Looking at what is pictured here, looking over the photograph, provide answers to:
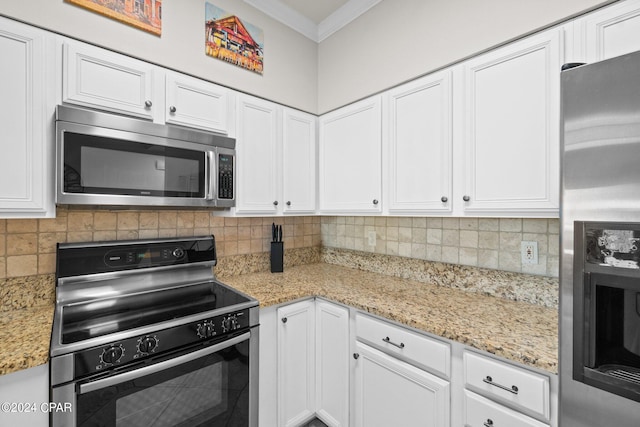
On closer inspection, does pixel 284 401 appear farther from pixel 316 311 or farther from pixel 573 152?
pixel 573 152

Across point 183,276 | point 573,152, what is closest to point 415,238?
point 573,152

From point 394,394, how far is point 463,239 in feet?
3.10

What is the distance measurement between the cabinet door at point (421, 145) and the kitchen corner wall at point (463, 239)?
0.35m

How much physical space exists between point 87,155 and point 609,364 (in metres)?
1.97

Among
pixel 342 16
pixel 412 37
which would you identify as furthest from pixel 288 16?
pixel 412 37

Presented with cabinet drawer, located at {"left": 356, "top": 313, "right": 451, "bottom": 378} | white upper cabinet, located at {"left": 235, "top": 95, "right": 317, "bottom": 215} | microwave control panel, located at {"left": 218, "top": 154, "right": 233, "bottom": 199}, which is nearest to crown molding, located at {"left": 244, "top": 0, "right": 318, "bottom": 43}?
white upper cabinet, located at {"left": 235, "top": 95, "right": 317, "bottom": 215}

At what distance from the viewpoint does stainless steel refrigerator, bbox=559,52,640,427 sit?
0.71 m

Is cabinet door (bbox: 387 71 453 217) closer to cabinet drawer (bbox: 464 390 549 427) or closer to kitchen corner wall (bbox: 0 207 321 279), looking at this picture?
cabinet drawer (bbox: 464 390 549 427)

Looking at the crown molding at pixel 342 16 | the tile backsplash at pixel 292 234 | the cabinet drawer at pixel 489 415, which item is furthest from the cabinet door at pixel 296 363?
the crown molding at pixel 342 16

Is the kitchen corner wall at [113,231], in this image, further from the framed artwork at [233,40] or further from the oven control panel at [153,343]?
the framed artwork at [233,40]

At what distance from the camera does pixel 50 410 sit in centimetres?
103

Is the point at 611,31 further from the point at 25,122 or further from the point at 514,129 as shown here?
the point at 25,122

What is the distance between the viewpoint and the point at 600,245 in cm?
76

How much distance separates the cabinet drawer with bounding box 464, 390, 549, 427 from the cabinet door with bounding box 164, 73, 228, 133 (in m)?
1.80
